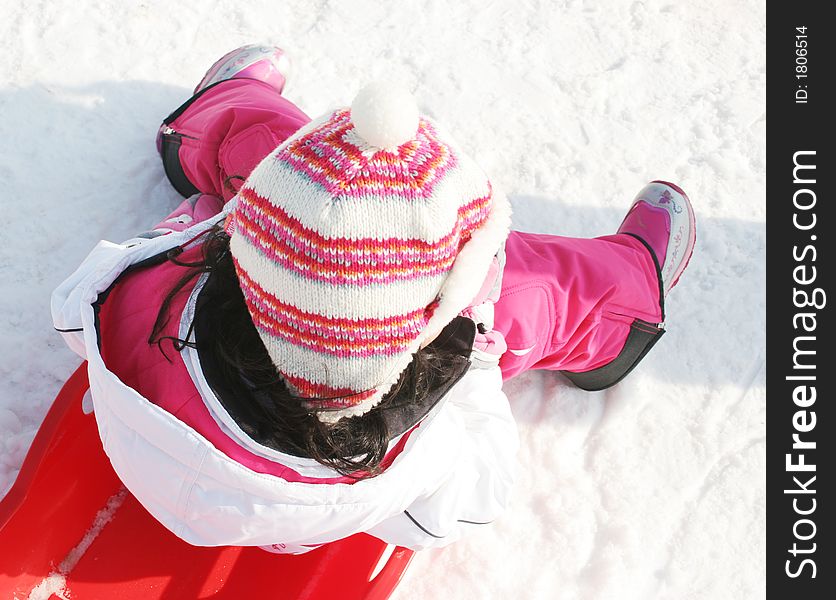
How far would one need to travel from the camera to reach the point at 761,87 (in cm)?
173

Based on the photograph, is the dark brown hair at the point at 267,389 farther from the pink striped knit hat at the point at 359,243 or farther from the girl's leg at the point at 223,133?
the girl's leg at the point at 223,133

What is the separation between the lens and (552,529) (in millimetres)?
1298

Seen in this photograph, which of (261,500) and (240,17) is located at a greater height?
(240,17)

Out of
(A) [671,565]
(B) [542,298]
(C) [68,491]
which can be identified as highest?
(B) [542,298]

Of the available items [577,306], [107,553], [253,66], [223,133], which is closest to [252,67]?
[253,66]

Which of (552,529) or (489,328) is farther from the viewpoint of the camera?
(552,529)

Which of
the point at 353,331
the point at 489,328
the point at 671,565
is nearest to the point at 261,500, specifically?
the point at 353,331

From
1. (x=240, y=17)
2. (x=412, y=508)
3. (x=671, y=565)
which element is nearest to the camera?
(x=412, y=508)

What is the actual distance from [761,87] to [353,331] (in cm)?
151

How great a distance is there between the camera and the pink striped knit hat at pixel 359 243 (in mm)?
601

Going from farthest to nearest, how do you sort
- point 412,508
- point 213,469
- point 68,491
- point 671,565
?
point 671,565 < point 68,491 < point 412,508 < point 213,469

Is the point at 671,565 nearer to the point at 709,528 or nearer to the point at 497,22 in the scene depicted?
the point at 709,528

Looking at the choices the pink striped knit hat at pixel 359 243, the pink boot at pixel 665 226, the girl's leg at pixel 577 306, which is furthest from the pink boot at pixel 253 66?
the pink striped knit hat at pixel 359 243

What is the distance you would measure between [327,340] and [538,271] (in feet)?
2.12
